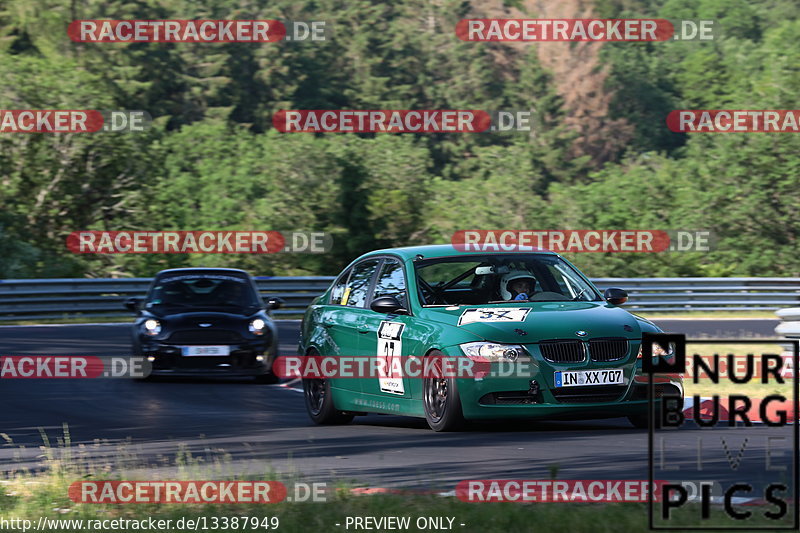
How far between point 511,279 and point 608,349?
150cm

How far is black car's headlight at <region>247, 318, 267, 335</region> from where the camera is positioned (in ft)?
58.3

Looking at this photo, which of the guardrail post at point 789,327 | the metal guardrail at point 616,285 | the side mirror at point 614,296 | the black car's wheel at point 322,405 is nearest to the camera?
the side mirror at point 614,296

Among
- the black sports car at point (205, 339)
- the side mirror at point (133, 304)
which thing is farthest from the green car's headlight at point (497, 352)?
the side mirror at point (133, 304)

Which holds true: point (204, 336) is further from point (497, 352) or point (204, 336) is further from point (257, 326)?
point (497, 352)

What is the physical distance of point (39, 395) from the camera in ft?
51.9

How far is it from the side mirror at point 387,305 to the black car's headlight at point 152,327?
21.0ft

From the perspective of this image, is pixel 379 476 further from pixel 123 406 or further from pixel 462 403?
pixel 123 406

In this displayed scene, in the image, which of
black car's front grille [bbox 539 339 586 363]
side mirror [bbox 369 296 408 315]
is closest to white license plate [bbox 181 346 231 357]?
side mirror [bbox 369 296 408 315]

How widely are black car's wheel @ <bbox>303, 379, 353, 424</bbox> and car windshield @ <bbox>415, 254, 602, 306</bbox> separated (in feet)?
4.77

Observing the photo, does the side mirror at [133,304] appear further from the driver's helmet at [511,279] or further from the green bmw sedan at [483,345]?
the driver's helmet at [511,279]

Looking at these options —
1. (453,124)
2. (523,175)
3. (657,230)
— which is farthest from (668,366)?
(453,124)

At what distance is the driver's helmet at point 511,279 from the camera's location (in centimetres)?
A: 1222

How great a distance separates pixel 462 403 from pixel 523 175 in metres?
40.3

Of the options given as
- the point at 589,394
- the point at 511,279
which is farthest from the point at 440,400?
the point at 511,279
